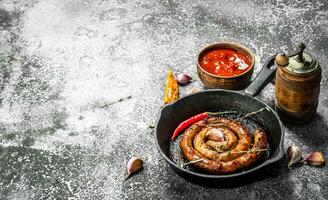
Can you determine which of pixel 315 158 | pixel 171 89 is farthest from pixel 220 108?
pixel 315 158

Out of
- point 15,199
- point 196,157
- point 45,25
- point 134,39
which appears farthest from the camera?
point 45,25

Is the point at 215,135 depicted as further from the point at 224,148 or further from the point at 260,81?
the point at 260,81

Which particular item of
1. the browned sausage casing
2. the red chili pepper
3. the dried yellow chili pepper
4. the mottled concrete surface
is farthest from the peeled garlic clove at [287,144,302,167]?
the dried yellow chili pepper

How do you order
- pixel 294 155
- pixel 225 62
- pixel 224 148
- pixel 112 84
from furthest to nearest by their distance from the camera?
pixel 112 84, pixel 225 62, pixel 294 155, pixel 224 148

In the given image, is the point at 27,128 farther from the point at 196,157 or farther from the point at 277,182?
the point at 277,182

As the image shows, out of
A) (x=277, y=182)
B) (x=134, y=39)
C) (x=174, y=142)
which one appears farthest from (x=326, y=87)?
(x=134, y=39)
